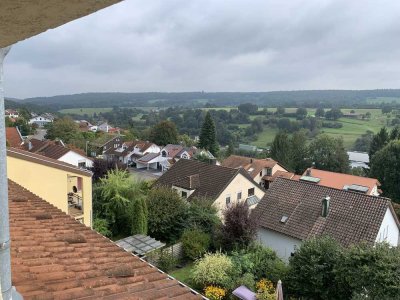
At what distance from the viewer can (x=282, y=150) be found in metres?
55.0

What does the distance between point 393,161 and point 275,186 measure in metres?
23.6

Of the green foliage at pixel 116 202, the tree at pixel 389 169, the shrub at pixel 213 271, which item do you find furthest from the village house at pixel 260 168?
the shrub at pixel 213 271

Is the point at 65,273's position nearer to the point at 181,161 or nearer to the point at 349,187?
the point at 181,161

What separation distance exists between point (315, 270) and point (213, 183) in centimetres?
1166

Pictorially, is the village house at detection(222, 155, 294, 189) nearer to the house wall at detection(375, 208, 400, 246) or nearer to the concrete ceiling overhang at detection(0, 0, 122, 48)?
the house wall at detection(375, 208, 400, 246)

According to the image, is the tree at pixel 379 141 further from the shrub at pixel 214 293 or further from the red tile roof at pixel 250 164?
the shrub at pixel 214 293

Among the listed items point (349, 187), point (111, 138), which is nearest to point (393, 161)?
point (349, 187)

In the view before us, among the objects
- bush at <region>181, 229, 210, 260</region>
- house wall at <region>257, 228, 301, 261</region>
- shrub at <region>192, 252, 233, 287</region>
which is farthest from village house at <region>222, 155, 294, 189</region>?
shrub at <region>192, 252, 233, 287</region>

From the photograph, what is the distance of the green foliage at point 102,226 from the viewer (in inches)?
712

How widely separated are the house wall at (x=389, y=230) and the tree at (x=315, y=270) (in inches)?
167

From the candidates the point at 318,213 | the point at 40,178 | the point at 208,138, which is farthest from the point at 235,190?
the point at 208,138

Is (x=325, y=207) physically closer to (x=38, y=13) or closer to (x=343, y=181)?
(x=343, y=181)

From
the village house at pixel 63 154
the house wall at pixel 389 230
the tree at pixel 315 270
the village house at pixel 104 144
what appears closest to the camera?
the tree at pixel 315 270

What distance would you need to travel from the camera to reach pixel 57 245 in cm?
379
